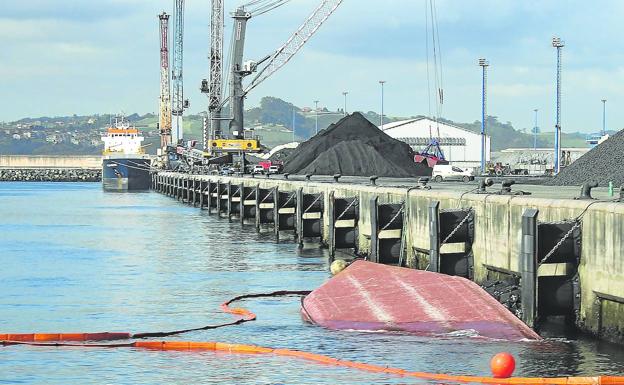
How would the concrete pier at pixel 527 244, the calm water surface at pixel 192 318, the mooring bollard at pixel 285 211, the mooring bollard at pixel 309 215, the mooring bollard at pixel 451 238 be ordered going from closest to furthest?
the calm water surface at pixel 192 318
the concrete pier at pixel 527 244
the mooring bollard at pixel 451 238
the mooring bollard at pixel 309 215
the mooring bollard at pixel 285 211

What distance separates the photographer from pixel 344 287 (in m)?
34.1

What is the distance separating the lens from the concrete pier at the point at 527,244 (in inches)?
1071

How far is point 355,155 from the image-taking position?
390 feet

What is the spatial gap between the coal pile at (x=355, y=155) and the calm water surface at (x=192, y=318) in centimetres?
4455

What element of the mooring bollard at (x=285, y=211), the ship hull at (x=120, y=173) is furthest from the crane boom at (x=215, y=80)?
the mooring bollard at (x=285, y=211)

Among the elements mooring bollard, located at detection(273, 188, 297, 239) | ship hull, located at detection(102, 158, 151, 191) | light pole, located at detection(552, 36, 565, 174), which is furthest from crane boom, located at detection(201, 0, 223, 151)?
mooring bollard, located at detection(273, 188, 297, 239)

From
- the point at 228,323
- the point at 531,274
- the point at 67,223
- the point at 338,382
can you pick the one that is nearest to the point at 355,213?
the point at 228,323

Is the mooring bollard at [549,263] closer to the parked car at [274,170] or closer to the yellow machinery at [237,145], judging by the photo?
the parked car at [274,170]

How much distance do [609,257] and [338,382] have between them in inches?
267

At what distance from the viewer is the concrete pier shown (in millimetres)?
27203

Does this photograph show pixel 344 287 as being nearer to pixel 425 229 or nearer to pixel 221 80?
pixel 425 229

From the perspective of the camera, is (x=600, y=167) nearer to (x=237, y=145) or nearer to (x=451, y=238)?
(x=451, y=238)

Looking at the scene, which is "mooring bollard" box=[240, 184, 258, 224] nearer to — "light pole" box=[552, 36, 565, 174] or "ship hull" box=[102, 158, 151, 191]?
"light pole" box=[552, 36, 565, 174]

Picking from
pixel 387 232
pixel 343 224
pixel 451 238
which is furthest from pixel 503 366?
pixel 343 224
